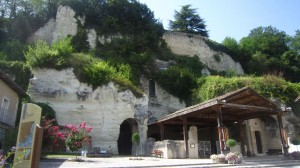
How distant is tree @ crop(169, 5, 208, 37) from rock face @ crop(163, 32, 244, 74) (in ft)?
13.4

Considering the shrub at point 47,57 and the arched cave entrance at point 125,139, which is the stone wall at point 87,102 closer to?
the shrub at point 47,57

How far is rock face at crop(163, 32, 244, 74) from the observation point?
3809cm

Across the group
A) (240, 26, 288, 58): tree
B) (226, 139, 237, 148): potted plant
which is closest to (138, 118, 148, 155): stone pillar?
(226, 139, 237, 148): potted plant

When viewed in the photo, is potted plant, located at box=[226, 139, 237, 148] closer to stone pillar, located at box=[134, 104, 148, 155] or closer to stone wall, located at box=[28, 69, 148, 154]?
stone pillar, located at box=[134, 104, 148, 155]

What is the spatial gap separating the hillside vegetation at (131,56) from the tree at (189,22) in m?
4.98

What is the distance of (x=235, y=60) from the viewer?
40.5 m

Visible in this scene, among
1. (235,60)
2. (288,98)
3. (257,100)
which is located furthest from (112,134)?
(235,60)

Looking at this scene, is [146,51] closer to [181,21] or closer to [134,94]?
[134,94]

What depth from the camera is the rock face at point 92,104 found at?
21906 mm

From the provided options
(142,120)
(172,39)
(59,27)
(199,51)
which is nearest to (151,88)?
(142,120)

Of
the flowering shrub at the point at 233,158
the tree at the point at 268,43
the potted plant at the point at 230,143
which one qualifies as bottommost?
the flowering shrub at the point at 233,158

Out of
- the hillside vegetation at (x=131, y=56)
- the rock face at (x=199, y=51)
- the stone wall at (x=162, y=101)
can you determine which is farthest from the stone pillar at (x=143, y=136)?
the rock face at (x=199, y=51)

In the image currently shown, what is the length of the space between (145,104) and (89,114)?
490 centimetres

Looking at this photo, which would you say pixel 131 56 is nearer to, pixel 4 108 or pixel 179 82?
pixel 179 82
